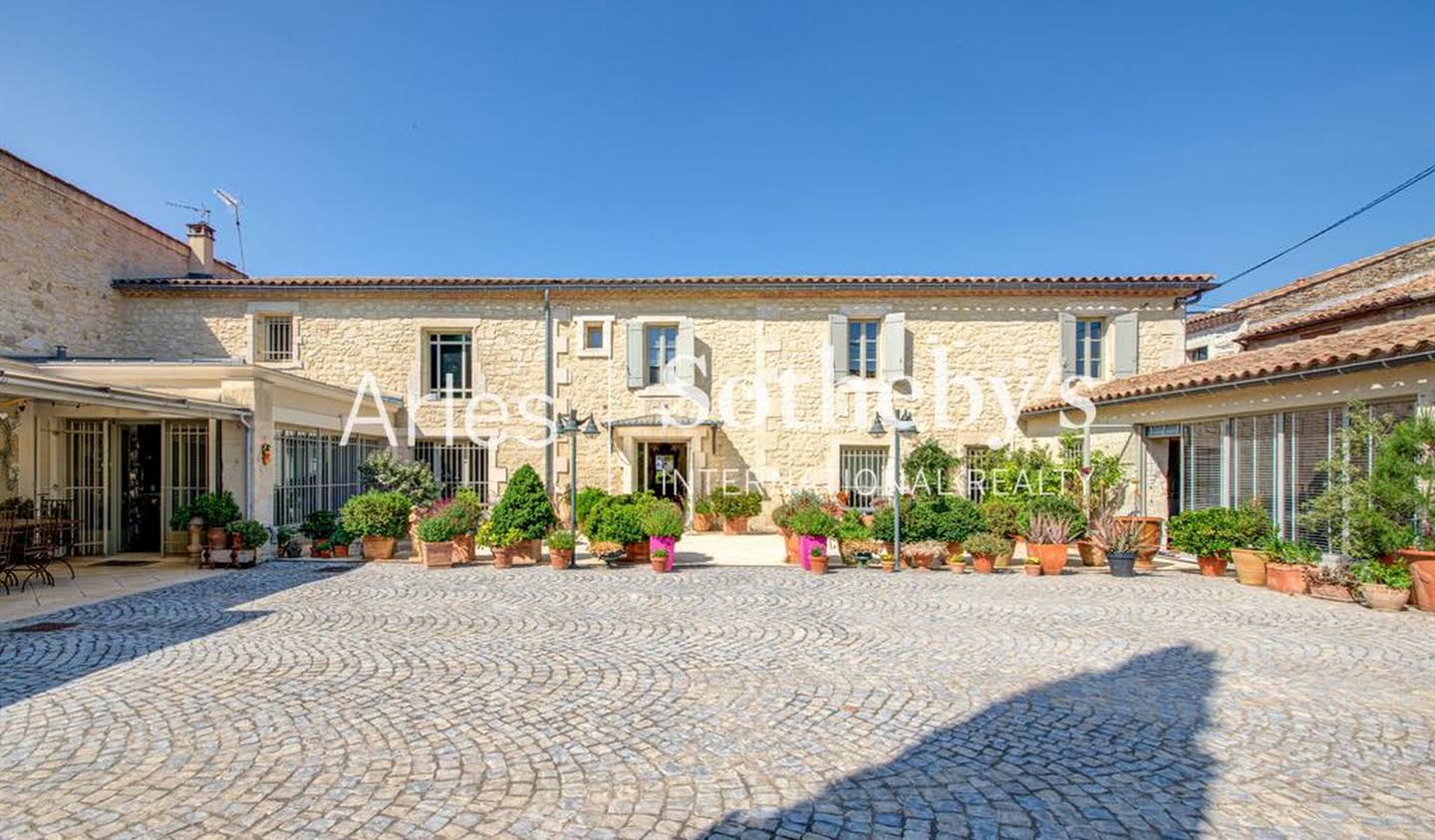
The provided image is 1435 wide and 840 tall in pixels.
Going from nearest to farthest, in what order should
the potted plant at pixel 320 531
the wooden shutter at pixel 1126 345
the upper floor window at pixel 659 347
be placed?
the potted plant at pixel 320 531 → the wooden shutter at pixel 1126 345 → the upper floor window at pixel 659 347

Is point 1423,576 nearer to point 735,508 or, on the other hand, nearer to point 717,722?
point 717,722

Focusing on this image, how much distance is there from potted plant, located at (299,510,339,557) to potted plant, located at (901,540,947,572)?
Result: 881 centimetres

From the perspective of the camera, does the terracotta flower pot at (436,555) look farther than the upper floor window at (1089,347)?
No

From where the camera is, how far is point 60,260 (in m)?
12.1

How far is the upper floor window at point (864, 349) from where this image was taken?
13.6 m

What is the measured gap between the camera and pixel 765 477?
44.8ft

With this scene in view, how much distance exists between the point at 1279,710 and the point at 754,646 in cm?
342

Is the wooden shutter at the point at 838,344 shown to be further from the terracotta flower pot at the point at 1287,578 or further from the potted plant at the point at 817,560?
the terracotta flower pot at the point at 1287,578

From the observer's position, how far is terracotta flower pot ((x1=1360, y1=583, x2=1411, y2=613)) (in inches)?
263

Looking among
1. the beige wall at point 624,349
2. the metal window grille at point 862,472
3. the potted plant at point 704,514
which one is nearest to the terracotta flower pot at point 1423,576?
the beige wall at point 624,349

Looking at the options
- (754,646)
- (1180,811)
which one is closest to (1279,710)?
(1180,811)

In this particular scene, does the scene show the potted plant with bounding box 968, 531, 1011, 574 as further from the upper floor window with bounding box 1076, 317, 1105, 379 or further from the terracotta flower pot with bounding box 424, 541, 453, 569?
the terracotta flower pot with bounding box 424, 541, 453, 569

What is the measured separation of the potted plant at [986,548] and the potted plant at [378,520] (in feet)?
27.8

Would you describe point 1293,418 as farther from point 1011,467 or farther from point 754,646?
point 754,646
